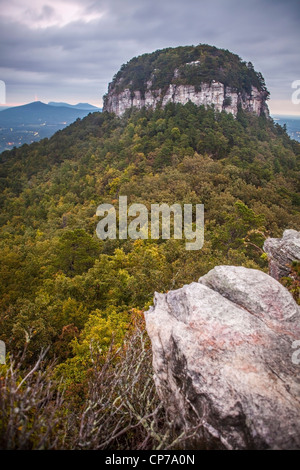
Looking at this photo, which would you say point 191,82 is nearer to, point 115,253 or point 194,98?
point 194,98

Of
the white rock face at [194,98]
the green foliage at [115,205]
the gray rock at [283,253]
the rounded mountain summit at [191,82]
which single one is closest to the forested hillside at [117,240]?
the green foliage at [115,205]

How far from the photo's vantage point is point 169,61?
116 m

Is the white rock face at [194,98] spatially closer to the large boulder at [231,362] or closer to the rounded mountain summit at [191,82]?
the rounded mountain summit at [191,82]

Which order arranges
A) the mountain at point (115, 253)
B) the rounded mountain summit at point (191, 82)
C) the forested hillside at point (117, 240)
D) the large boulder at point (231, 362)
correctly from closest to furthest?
the large boulder at point (231, 362) < the mountain at point (115, 253) < the forested hillside at point (117, 240) < the rounded mountain summit at point (191, 82)

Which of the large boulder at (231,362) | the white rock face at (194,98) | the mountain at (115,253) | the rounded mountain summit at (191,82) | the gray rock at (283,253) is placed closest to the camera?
the large boulder at (231,362)

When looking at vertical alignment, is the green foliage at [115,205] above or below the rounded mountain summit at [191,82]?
below

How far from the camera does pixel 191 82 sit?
9356 cm

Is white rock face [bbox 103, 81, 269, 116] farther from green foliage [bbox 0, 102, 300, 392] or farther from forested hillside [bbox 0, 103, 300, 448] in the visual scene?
forested hillside [bbox 0, 103, 300, 448]

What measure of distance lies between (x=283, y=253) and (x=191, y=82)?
330 ft

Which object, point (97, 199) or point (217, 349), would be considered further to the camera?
point (97, 199)

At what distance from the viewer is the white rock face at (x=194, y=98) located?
91.3 m
